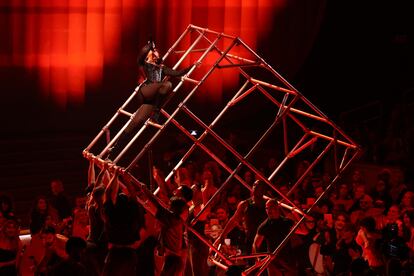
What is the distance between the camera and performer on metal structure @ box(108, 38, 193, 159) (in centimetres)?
872

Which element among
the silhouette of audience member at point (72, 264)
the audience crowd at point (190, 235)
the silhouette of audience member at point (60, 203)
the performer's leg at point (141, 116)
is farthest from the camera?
the silhouette of audience member at point (60, 203)

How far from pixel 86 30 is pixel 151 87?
6.64 m

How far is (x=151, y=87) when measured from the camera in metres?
8.74

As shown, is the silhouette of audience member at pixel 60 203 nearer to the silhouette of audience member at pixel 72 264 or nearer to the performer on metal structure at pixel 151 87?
the performer on metal structure at pixel 151 87

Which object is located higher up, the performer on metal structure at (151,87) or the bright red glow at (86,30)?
the performer on metal structure at (151,87)

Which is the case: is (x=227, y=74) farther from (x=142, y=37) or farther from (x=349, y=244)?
(x=349, y=244)

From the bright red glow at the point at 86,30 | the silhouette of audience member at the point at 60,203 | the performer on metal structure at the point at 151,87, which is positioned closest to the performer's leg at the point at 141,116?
the performer on metal structure at the point at 151,87

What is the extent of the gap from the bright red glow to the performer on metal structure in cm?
618

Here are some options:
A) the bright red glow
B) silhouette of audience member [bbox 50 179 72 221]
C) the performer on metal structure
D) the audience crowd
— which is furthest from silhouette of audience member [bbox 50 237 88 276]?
the bright red glow

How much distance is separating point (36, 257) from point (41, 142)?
17.9 feet

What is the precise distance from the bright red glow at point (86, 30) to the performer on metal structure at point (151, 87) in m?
6.18

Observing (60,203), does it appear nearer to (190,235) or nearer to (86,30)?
(190,235)

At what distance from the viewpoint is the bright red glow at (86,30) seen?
48.0ft

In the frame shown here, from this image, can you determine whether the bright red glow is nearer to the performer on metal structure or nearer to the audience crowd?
the audience crowd
